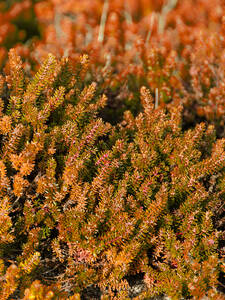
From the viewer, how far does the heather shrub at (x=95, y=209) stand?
181 centimetres

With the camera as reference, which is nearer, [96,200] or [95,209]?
[95,209]

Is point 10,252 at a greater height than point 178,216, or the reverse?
point 178,216

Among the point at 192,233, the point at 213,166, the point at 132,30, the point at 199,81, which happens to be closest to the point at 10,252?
→ the point at 192,233

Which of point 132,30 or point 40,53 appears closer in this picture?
point 40,53

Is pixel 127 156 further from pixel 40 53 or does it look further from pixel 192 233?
pixel 40 53

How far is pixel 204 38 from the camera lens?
3.90m

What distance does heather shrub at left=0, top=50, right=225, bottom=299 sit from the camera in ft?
5.93

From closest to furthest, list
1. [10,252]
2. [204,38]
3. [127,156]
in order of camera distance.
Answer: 1. [10,252]
2. [127,156]
3. [204,38]

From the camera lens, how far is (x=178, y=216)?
2115mm

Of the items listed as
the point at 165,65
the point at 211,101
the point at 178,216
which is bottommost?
the point at 178,216

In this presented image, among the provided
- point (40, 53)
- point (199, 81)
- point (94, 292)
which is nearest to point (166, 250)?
point (94, 292)

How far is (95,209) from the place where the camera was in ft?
6.46

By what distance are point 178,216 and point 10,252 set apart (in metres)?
1.09

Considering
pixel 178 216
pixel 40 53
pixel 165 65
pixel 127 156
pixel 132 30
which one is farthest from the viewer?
pixel 132 30
